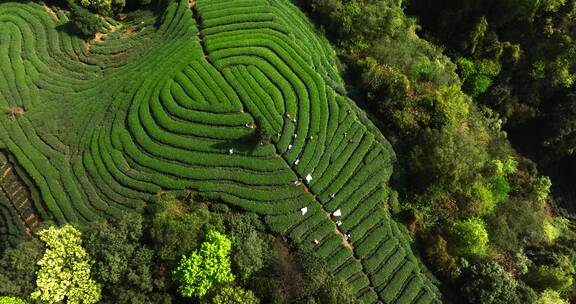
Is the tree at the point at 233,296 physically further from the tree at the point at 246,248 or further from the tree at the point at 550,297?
the tree at the point at 550,297

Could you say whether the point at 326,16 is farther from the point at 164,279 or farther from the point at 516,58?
the point at 164,279

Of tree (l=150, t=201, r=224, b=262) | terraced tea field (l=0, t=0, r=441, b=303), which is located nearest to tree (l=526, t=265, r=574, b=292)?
terraced tea field (l=0, t=0, r=441, b=303)

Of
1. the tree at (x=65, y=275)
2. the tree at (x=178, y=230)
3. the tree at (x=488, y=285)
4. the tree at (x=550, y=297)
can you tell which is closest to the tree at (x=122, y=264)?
the tree at (x=65, y=275)

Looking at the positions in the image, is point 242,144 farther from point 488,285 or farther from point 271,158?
point 488,285

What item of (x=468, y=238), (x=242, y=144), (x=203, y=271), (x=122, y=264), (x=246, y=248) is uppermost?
(x=468, y=238)

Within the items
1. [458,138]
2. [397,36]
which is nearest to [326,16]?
[397,36]

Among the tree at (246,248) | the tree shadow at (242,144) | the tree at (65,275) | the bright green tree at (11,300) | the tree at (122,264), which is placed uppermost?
the tree shadow at (242,144)

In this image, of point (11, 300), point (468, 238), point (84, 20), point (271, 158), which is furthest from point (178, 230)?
point (84, 20)
